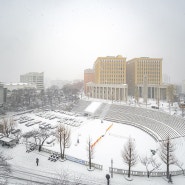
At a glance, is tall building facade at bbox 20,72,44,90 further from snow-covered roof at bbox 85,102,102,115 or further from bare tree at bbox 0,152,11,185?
bare tree at bbox 0,152,11,185

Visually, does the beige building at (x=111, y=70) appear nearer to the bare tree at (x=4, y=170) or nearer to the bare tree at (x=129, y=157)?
the bare tree at (x=129, y=157)

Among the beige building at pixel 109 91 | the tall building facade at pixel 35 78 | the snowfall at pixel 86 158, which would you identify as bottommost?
the snowfall at pixel 86 158

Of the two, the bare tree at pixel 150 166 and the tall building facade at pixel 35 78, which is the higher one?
the tall building facade at pixel 35 78

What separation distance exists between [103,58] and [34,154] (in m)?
62.1

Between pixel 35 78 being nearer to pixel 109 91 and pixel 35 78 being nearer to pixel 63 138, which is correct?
pixel 109 91

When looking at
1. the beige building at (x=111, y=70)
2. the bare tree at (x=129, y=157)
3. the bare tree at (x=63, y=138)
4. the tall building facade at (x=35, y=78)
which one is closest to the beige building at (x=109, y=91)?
the beige building at (x=111, y=70)

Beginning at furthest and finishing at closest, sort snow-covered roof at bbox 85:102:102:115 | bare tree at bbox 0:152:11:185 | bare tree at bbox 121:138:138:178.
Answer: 1. snow-covered roof at bbox 85:102:102:115
2. bare tree at bbox 121:138:138:178
3. bare tree at bbox 0:152:11:185

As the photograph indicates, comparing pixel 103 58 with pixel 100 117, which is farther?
pixel 103 58

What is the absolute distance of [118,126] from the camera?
41906 millimetres

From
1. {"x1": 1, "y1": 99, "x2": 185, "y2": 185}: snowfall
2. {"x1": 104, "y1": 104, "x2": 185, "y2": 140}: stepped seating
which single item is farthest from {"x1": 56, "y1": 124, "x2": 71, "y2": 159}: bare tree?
{"x1": 104, "y1": 104, "x2": 185, "y2": 140}: stepped seating

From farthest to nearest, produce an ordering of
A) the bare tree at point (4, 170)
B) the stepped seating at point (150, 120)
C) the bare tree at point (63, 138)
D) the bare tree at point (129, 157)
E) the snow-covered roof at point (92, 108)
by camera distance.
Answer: the snow-covered roof at point (92, 108) < the stepped seating at point (150, 120) < the bare tree at point (63, 138) < the bare tree at point (129, 157) < the bare tree at point (4, 170)

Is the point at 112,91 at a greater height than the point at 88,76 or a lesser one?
lesser

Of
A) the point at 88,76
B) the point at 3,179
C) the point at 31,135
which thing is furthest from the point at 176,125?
the point at 88,76

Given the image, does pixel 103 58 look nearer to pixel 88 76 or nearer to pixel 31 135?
pixel 88 76
